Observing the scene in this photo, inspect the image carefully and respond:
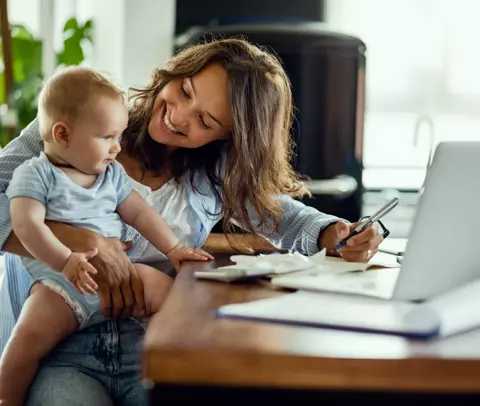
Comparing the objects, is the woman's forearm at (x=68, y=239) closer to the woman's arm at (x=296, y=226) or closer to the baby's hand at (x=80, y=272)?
the baby's hand at (x=80, y=272)

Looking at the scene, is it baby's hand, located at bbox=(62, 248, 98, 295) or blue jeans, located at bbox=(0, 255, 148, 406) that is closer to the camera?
baby's hand, located at bbox=(62, 248, 98, 295)

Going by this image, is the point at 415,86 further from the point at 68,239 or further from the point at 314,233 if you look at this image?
the point at 68,239

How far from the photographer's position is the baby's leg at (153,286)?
58.7 inches

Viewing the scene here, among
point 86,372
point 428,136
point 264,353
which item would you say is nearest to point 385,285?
point 264,353

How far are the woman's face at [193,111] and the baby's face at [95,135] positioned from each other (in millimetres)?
189

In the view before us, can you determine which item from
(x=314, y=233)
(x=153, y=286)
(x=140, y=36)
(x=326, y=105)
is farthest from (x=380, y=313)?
(x=140, y=36)

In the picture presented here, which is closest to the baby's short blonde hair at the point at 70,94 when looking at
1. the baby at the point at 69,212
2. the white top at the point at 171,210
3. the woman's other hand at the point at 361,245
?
the baby at the point at 69,212

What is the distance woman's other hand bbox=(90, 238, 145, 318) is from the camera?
1508 mm

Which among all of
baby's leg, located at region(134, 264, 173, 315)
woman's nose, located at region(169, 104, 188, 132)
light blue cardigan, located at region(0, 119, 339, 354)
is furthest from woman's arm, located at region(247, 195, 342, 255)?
baby's leg, located at region(134, 264, 173, 315)

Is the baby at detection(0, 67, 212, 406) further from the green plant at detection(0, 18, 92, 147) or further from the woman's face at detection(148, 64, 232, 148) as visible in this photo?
the green plant at detection(0, 18, 92, 147)

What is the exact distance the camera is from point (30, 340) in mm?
1487

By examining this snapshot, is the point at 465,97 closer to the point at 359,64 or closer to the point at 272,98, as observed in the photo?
the point at 359,64

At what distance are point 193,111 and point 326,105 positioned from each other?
5.41ft

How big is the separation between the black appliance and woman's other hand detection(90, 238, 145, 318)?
1.86 metres
